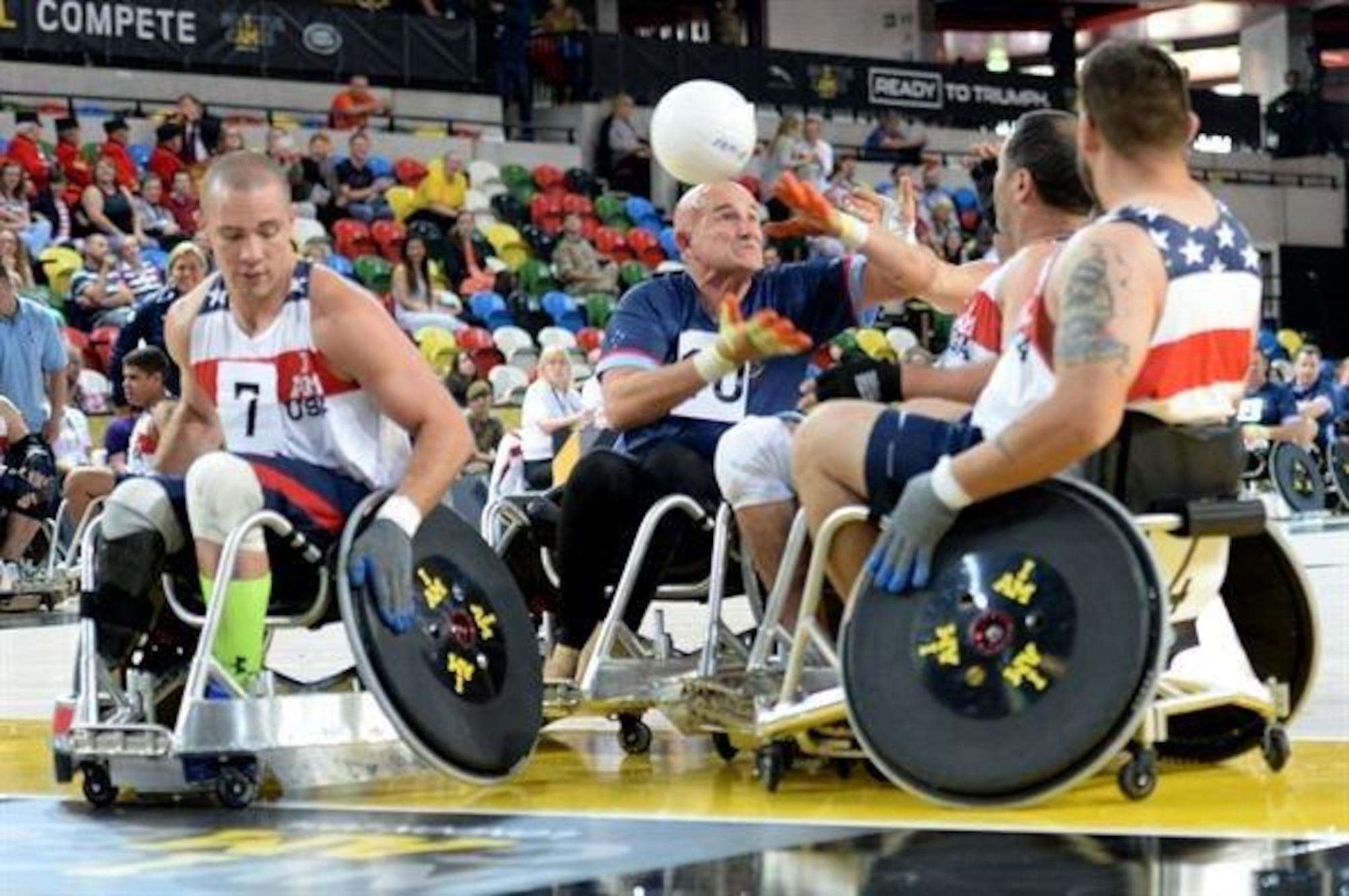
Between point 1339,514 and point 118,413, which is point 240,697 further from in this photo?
point 1339,514

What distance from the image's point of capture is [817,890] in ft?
14.9

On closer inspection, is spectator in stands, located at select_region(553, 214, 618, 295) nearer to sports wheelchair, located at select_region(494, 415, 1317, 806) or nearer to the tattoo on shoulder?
sports wheelchair, located at select_region(494, 415, 1317, 806)

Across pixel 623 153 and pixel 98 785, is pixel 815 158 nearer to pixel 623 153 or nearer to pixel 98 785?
pixel 623 153

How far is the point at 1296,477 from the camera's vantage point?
22.6 metres

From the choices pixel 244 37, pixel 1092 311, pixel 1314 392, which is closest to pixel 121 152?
pixel 244 37

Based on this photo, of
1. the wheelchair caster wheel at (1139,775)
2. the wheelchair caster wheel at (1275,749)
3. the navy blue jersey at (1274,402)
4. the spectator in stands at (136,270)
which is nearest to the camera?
the wheelchair caster wheel at (1139,775)

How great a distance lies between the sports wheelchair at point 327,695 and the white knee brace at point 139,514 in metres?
0.08

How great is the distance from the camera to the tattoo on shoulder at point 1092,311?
5.21 meters

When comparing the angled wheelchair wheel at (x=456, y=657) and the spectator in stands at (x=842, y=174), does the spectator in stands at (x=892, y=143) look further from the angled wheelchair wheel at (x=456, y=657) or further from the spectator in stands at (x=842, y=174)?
the angled wheelchair wheel at (x=456, y=657)

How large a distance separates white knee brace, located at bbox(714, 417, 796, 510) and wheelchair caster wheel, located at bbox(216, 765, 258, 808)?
50.8 inches

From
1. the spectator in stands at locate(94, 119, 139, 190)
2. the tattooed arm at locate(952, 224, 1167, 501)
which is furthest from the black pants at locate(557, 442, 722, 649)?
the spectator in stands at locate(94, 119, 139, 190)

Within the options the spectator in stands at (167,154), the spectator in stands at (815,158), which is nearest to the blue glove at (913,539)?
the spectator in stands at (167,154)

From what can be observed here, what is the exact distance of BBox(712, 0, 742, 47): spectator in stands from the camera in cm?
3177

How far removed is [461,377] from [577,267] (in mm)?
4584
